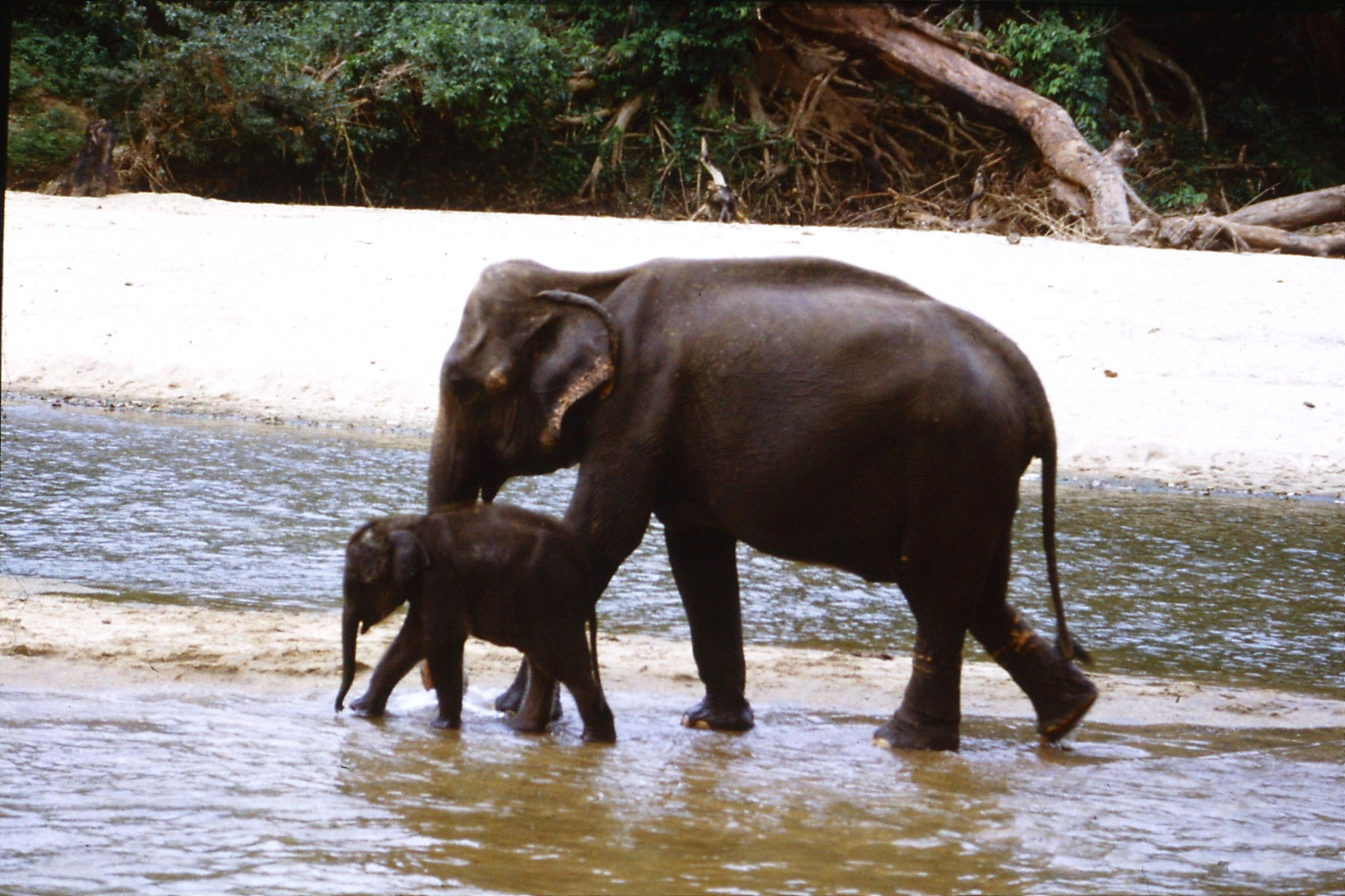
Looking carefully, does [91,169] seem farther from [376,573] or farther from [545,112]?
[376,573]

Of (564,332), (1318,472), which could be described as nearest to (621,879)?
(564,332)

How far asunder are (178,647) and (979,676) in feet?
10.2

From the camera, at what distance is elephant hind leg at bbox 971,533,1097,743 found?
5188 mm

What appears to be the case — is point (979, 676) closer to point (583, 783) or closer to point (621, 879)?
point (583, 783)

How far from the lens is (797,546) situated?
499 centimetres

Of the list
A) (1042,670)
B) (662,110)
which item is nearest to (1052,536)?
(1042,670)

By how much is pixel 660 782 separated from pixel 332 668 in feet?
5.28

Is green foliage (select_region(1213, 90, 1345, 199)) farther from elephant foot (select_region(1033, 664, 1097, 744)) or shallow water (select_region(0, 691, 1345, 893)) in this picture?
shallow water (select_region(0, 691, 1345, 893))

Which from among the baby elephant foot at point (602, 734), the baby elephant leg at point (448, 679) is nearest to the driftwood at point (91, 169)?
the baby elephant leg at point (448, 679)

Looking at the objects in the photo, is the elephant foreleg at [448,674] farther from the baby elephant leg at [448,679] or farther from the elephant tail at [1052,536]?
the elephant tail at [1052,536]

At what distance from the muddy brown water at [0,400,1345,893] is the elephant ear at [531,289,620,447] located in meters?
1.04

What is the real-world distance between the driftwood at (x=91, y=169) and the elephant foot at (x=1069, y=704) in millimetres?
15177

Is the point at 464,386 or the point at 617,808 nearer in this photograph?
the point at 617,808

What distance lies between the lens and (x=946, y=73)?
68.1 feet
